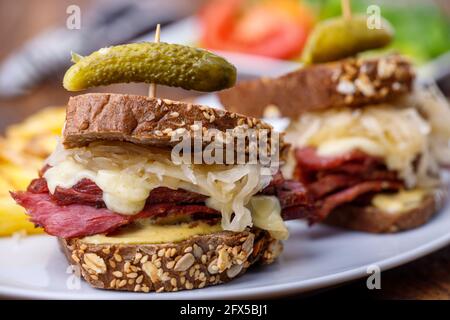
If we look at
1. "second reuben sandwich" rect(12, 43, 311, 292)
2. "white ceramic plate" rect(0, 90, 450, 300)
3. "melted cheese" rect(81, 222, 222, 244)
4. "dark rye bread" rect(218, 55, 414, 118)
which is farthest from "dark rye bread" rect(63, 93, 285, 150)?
"dark rye bread" rect(218, 55, 414, 118)

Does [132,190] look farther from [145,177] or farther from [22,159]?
[22,159]

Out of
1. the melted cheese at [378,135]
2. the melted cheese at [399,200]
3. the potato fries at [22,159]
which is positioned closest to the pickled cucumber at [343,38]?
the melted cheese at [378,135]

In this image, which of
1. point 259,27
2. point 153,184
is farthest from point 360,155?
point 259,27

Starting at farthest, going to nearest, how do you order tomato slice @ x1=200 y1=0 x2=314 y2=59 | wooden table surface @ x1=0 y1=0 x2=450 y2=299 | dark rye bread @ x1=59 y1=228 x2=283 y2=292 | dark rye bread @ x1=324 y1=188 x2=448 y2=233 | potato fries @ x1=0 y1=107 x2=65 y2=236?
tomato slice @ x1=200 y1=0 x2=314 y2=59 < dark rye bread @ x1=324 y1=188 x2=448 y2=233 < potato fries @ x1=0 y1=107 x2=65 y2=236 < wooden table surface @ x1=0 y1=0 x2=450 y2=299 < dark rye bread @ x1=59 y1=228 x2=283 y2=292

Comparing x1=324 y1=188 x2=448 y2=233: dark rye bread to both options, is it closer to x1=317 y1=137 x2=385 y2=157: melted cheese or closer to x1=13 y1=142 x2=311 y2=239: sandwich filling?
x1=317 y1=137 x2=385 y2=157: melted cheese

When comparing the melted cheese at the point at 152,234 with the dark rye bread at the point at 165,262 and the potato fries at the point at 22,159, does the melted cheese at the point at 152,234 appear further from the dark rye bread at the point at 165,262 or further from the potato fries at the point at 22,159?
Result: the potato fries at the point at 22,159
